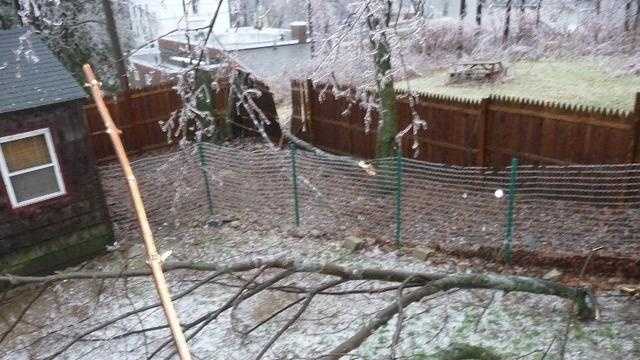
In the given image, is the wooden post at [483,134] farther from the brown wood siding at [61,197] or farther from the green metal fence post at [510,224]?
the brown wood siding at [61,197]

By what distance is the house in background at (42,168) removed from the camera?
28.0ft

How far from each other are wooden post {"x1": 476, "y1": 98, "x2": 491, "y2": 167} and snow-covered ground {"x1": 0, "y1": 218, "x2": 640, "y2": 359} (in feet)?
9.79

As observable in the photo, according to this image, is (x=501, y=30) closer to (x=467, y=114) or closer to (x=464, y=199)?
(x=467, y=114)

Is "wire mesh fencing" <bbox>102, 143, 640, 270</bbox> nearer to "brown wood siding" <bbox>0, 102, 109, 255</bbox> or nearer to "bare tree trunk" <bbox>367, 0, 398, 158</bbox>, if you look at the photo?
"bare tree trunk" <bbox>367, 0, 398, 158</bbox>

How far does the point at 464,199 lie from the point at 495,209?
0.70 meters

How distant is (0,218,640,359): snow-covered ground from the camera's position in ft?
20.7

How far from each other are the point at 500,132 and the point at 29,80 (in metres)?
8.45

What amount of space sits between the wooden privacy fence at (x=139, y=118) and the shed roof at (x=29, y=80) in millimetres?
4637

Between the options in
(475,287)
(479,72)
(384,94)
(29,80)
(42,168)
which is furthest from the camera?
(479,72)

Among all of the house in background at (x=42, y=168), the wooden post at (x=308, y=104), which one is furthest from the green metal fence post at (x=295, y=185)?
the wooden post at (x=308, y=104)

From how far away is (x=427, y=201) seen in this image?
32.2 feet

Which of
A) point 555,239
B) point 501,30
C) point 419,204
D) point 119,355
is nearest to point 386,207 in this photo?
point 419,204

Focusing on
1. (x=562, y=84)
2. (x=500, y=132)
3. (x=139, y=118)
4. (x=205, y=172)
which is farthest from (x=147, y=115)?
(x=562, y=84)

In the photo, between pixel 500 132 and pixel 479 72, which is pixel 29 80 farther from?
pixel 479 72
